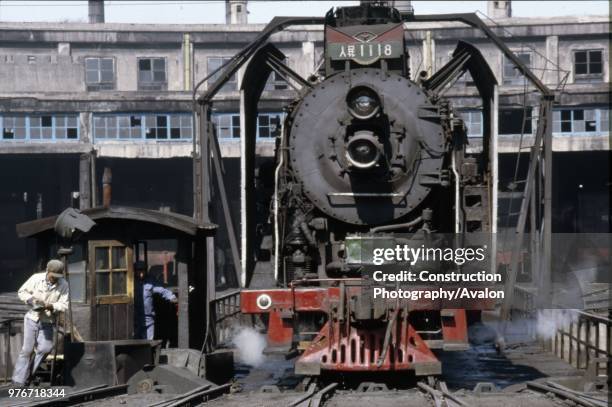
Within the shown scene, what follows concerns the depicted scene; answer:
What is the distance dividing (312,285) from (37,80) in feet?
130

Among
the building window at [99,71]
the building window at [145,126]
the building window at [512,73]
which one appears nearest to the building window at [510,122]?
the building window at [512,73]

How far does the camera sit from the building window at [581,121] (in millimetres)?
41062

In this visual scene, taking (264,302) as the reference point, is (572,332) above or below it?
below

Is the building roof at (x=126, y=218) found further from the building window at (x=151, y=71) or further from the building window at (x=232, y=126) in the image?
the building window at (x=151, y=71)

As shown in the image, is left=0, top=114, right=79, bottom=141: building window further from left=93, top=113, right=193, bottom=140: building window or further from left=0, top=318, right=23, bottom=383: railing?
left=0, top=318, right=23, bottom=383: railing

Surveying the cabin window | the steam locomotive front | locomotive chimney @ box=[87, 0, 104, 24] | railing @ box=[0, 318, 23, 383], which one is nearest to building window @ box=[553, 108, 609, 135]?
railing @ box=[0, 318, 23, 383]

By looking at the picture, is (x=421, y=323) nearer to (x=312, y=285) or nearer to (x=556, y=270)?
(x=312, y=285)

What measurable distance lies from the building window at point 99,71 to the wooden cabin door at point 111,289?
40.8 m

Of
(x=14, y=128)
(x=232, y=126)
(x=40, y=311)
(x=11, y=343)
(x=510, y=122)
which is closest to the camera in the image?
(x=40, y=311)

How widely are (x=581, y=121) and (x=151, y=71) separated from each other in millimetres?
21788

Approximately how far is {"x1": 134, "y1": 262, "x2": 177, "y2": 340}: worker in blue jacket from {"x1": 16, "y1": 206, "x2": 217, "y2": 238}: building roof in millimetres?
718

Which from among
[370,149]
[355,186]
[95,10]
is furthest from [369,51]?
[95,10]

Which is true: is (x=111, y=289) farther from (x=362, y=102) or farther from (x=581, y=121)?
(x=581, y=121)

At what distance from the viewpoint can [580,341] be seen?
15.6 meters
